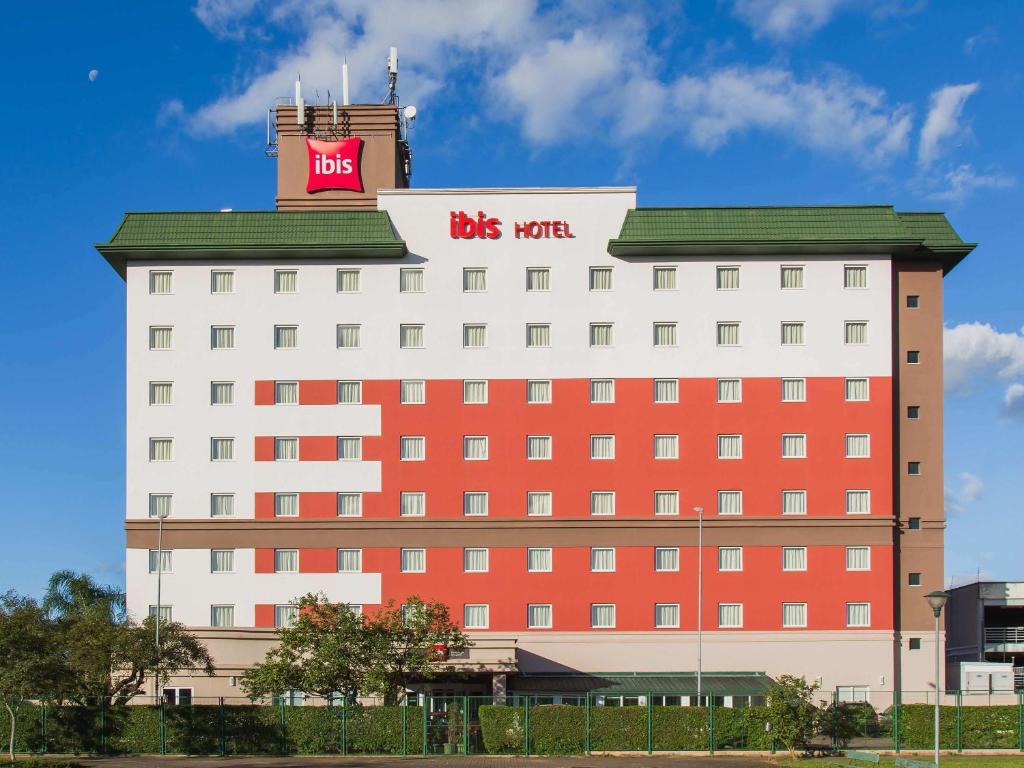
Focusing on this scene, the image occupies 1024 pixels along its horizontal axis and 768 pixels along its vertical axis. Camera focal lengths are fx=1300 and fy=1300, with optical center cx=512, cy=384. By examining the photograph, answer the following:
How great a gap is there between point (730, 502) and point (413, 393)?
19.4 meters

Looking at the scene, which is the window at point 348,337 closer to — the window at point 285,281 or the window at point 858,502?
the window at point 285,281

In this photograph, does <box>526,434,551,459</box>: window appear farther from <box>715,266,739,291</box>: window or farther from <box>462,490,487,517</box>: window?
<box>715,266,739,291</box>: window

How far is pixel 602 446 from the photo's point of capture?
75562 millimetres

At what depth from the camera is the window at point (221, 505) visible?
75125 mm

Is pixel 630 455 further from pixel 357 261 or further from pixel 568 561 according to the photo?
pixel 357 261

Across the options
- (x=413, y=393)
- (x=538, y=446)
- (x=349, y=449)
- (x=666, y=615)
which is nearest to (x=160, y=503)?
(x=349, y=449)

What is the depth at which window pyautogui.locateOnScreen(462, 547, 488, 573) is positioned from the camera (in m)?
74.4

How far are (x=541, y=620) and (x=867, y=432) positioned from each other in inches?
856

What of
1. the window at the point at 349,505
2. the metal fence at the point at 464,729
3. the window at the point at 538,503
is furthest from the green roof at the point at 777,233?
the metal fence at the point at 464,729

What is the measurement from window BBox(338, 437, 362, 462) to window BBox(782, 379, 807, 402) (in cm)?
2487

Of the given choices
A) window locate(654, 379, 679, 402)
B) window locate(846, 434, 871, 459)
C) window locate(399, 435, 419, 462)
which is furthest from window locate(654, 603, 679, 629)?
window locate(399, 435, 419, 462)

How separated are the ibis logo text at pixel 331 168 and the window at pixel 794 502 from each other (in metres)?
33.8

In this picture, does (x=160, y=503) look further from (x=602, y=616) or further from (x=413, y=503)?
(x=602, y=616)

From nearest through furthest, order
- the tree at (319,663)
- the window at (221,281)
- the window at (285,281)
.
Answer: the tree at (319,663) < the window at (285,281) < the window at (221,281)
